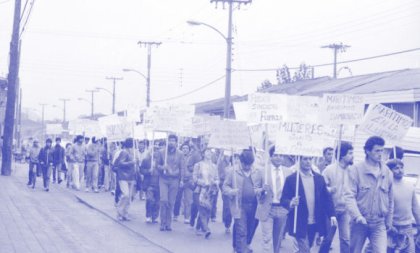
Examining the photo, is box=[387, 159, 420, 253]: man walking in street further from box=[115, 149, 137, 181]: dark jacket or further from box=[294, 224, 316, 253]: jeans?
box=[115, 149, 137, 181]: dark jacket

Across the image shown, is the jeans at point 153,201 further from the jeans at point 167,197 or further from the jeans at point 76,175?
the jeans at point 76,175

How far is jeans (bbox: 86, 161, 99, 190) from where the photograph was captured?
27.3 m

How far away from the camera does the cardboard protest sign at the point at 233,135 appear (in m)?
15.4

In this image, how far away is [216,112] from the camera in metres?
50.4

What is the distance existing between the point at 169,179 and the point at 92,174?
37.5ft

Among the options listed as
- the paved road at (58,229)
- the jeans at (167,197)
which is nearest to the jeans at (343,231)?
the paved road at (58,229)

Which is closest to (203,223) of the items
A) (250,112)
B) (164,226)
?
(164,226)

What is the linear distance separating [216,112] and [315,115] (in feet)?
115

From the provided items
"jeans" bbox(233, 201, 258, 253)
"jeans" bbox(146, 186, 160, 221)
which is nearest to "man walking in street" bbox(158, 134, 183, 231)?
"jeans" bbox(146, 186, 160, 221)

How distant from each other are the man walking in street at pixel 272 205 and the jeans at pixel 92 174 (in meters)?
15.2

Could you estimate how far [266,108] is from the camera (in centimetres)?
1466

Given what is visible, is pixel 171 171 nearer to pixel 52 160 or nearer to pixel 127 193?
pixel 127 193

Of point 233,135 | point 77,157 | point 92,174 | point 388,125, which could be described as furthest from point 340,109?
point 77,157

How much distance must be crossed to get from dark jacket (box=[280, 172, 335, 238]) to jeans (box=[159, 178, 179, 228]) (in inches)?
240
